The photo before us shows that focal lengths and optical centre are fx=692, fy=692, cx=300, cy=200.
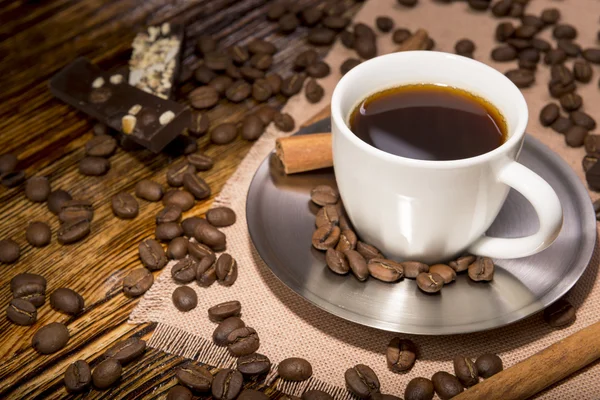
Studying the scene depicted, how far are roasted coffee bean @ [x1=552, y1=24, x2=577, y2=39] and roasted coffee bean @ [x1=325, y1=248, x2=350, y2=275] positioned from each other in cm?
112

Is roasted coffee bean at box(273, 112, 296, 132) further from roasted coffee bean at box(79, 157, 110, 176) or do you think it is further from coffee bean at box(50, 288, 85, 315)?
coffee bean at box(50, 288, 85, 315)

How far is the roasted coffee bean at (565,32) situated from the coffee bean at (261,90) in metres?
0.84

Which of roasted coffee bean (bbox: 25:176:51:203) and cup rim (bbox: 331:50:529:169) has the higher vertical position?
cup rim (bbox: 331:50:529:169)

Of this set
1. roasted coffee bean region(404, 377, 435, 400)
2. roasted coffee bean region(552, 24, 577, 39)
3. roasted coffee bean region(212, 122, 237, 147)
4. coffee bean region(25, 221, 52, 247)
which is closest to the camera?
roasted coffee bean region(404, 377, 435, 400)

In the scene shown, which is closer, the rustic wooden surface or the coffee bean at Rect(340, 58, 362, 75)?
the rustic wooden surface

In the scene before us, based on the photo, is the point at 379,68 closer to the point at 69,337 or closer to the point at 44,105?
the point at 69,337

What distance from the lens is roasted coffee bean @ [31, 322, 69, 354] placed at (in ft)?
4.24

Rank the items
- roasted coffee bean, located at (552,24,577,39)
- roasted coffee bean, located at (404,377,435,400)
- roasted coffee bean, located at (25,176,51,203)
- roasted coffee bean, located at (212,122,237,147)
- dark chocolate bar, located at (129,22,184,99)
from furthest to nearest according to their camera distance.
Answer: roasted coffee bean, located at (552,24,577,39) < dark chocolate bar, located at (129,22,184,99) < roasted coffee bean, located at (212,122,237,147) < roasted coffee bean, located at (25,176,51,203) < roasted coffee bean, located at (404,377,435,400)

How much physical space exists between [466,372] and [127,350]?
1.99 ft

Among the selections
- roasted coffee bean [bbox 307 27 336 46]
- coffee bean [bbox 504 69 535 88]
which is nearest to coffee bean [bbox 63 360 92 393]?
roasted coffee bean [bbox 307 27 336 46]

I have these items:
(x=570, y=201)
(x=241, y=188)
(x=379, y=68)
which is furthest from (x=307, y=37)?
(x=570, y=201)

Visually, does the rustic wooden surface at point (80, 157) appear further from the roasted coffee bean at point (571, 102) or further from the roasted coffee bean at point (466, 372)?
the roasted coffee bean at point (571, 102)

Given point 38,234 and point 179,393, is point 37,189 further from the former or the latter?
point 179,393

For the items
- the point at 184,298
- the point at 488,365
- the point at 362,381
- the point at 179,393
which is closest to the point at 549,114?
the point at 488,365
